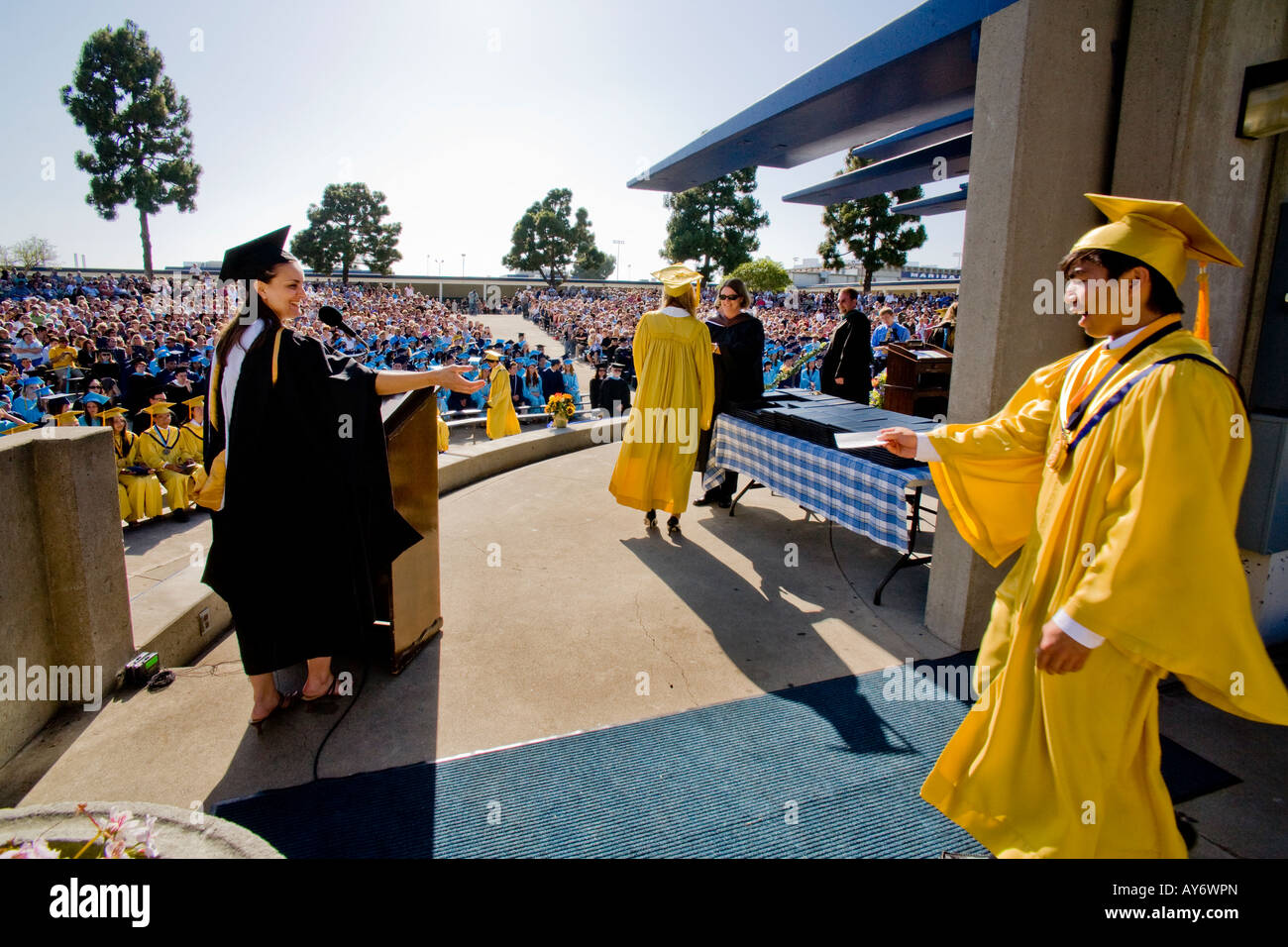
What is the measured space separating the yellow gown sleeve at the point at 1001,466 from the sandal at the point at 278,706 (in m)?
2.77

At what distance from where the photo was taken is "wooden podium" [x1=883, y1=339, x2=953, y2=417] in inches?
292

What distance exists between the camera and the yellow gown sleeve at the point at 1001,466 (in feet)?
7.66

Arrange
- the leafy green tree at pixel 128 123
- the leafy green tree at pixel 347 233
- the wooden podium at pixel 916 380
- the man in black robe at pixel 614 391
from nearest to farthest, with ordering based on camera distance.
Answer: the wooden podium at pixel 916 380 < the man in black robe at pixel 614 391 < the leafy green tree at pixel 128 123 < the leafy green tree at pixel 347 233

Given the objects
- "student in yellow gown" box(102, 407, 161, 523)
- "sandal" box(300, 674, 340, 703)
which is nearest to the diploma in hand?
"sandal" box(300, 674, 340, 703)

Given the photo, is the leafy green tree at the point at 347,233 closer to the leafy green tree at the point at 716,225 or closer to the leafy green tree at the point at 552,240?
the leafy green tree at the point at 552,240

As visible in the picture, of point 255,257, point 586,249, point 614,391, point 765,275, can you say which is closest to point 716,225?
point 765,275

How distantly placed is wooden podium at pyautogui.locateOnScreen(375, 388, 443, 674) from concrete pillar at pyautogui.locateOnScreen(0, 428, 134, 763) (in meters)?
1.07

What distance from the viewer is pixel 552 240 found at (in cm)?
7719

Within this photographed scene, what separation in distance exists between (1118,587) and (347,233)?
246 ft

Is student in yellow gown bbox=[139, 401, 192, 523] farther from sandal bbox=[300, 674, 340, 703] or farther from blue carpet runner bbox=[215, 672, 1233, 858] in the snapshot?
blue carpet runner bbox=[215, 672, 1233, 858]

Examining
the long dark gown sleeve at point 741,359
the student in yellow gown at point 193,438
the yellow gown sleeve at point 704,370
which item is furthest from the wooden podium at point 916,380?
the student in yellow gown at point 193,438

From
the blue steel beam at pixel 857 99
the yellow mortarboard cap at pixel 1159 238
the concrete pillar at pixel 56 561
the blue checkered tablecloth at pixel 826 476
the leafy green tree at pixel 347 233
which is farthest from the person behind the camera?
the leafy green tree at pixel 347 233

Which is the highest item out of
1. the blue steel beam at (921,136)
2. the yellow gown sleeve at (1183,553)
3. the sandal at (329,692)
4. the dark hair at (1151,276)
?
the blue steel beam at (921,136)
